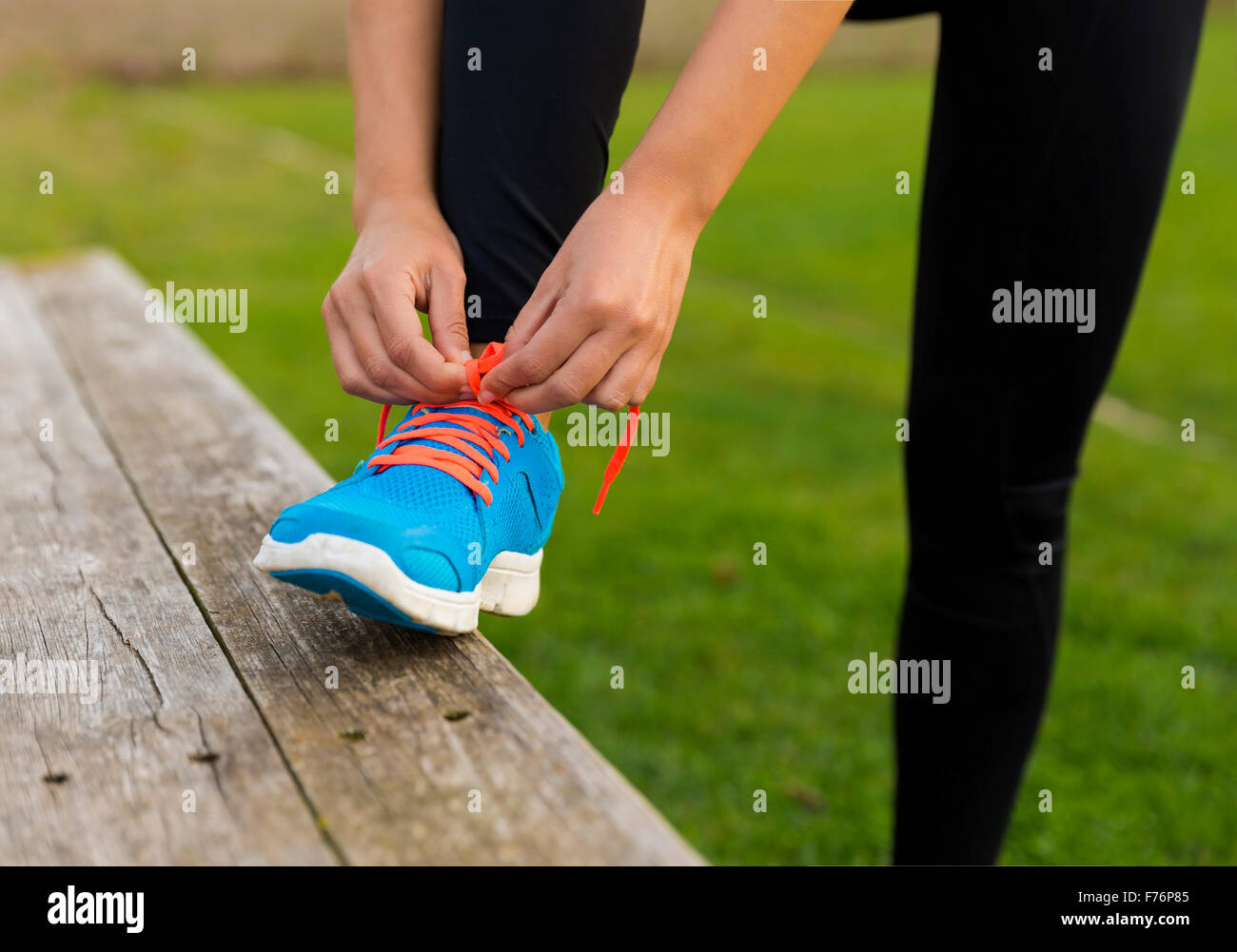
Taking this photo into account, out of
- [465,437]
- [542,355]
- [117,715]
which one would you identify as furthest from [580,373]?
[117,715]

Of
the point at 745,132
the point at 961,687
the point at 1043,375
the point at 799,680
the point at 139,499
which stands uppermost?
the point at 745,132

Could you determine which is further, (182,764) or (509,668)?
(509,668)

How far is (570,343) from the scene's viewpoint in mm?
879

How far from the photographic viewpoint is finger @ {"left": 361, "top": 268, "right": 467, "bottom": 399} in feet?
3.09

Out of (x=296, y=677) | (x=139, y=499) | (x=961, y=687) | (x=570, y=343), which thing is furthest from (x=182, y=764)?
Result: (x=961, y=687)

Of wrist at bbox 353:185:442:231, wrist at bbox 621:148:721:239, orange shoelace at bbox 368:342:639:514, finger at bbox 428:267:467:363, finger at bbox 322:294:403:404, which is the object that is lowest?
orange shoelace at bbox 368:342:639:514

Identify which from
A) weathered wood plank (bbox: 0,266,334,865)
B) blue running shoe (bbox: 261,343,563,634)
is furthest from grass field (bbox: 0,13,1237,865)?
weathered wood plank (bbox: 0,266,334,865)

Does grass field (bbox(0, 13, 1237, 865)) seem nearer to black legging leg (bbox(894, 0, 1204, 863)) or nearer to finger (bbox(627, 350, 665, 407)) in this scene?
black legging leg (bbox(894, 0, 1204, 863))

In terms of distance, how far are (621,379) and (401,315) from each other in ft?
0.63

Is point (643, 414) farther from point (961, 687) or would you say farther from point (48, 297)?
point (961, 687)

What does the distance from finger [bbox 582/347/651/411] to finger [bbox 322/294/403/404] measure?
197 mm

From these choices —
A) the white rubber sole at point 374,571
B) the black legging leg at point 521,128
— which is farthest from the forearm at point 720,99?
the white rubber sole at point 374,571
